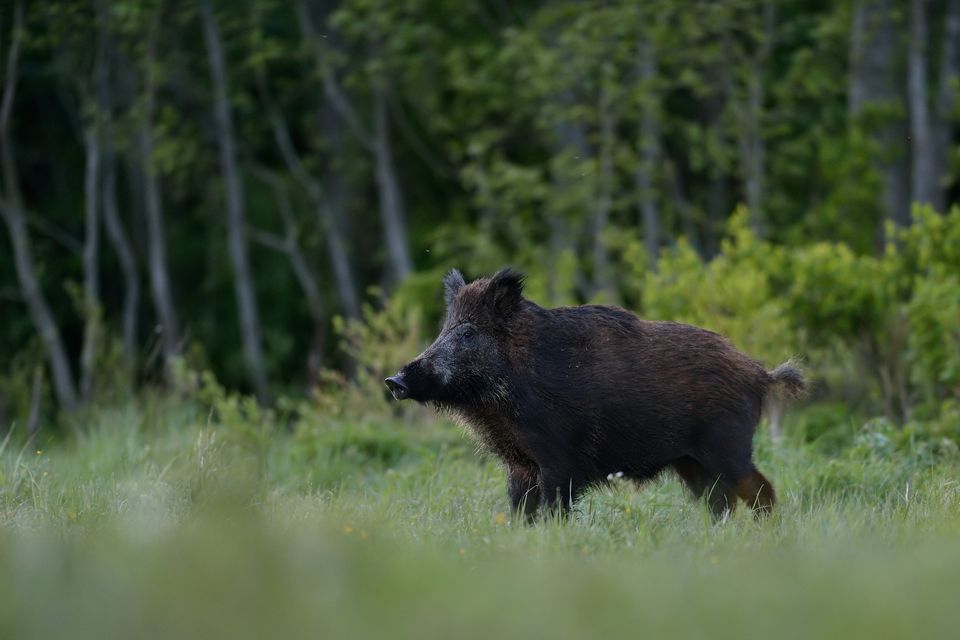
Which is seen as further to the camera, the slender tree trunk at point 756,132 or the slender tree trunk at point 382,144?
the slender tree trunk at point 382,144

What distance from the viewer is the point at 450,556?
17.5 feet

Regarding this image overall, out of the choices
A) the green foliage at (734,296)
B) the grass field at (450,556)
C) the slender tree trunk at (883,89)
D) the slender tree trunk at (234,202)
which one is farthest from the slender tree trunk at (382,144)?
the grass field at (450,556)

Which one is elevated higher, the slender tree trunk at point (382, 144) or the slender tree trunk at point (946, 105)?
the slender tree trunk at point (946, 105)

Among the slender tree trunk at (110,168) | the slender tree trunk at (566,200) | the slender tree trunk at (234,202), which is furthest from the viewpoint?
the slender tree trunk at (234,202)

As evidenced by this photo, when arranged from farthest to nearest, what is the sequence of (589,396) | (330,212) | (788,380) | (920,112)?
(330,212), (920,112), (788,380), (589,396)

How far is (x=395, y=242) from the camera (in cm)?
2156

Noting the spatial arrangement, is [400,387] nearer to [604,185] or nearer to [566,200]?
[566,200]

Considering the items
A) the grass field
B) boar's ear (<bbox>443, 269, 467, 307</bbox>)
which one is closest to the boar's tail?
the grass field

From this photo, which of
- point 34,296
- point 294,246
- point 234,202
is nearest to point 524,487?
point 34,296

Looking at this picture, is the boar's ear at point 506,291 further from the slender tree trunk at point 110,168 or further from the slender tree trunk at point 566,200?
the slender tree trunk at point 110,168

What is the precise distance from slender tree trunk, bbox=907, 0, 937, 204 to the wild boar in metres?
10.3

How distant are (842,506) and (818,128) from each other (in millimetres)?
12955

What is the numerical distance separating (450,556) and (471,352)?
2080mm

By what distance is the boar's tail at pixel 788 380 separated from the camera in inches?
296
